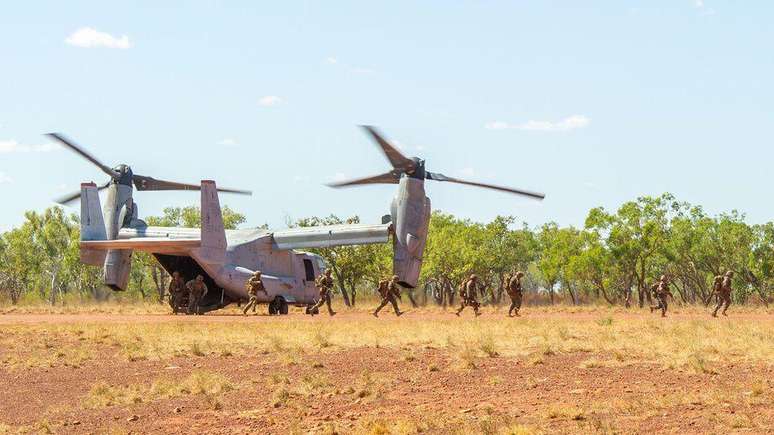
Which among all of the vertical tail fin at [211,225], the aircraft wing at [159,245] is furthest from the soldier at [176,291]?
the vertical tail fin at [211,225]

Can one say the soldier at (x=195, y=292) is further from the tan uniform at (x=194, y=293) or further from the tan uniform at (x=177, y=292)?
the tan uniform at (x=177, y=292)

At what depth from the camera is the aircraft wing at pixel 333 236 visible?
41250 mm

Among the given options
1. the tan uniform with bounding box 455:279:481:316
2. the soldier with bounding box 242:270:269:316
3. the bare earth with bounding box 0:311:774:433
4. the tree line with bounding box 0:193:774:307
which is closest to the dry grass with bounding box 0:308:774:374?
the bare earth with bounding box 0:311:774:433

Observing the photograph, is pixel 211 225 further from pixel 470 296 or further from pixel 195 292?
pixel 470 296

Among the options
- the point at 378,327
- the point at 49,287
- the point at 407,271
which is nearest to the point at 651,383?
the point at 378,327

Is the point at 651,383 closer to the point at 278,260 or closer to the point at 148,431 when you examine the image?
the point at 148,431

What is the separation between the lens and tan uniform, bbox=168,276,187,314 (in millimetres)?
42656

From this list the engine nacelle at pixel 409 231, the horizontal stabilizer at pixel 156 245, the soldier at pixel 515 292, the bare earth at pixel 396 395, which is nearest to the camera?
the bare earth at pixel 396 395

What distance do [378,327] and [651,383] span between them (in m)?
14.2

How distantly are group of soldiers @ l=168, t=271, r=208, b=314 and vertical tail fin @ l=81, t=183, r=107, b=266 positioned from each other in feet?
11.4

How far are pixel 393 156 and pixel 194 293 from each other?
9044mm

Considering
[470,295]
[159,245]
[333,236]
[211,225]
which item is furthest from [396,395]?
[333,236]

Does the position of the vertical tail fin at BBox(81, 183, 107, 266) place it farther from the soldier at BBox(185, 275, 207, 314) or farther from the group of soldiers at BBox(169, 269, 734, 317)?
the soldier at BBox(185, 275, 207, 314)

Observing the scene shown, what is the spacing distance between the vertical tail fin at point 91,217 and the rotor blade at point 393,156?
37.1 ft
